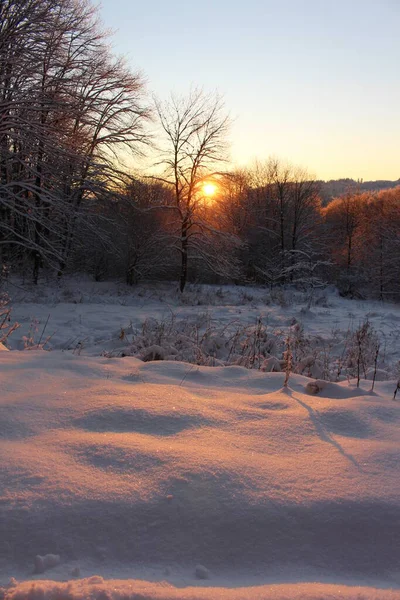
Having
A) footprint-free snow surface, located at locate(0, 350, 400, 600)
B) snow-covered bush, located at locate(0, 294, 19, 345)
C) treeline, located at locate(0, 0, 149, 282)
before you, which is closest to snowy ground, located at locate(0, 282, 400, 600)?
footprint-free snow surface, located at locate(0, 350, 400, 600)

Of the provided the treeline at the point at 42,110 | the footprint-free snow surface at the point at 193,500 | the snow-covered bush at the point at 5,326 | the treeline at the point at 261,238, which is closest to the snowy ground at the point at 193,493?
the footprint-free snow surface at the point at 193,500

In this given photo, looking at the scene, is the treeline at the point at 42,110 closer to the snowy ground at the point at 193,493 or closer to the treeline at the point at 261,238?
the treeline at the point at 261,238

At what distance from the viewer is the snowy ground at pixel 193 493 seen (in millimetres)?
1202

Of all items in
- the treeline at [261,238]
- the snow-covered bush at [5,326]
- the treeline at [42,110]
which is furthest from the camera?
the treeline at [261,238]

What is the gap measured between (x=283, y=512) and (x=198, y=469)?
37 cm

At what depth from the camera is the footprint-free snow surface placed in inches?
47.0

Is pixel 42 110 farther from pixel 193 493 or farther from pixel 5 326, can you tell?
pixel 193 493

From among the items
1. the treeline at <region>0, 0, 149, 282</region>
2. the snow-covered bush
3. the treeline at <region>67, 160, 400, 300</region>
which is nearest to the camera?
the snow-covered bush

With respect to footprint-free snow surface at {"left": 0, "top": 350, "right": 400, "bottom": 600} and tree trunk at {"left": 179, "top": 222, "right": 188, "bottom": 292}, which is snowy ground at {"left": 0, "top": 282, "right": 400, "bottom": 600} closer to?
footprint-free snow surface at {"left": 0, "top": 350, "right": 400, "bottom": 600}

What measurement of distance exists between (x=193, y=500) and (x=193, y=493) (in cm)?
3

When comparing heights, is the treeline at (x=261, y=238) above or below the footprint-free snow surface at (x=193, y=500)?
above

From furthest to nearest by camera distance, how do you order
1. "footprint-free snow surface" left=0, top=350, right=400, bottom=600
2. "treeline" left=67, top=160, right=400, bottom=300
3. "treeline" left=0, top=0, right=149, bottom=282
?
"treeline" left=67, top=160, right=400, bottom=300, "treeline" left=0, top=0, right=149, bottom=282, "footprint-free snow surface" left=0, top=350, right=400, bottom=600

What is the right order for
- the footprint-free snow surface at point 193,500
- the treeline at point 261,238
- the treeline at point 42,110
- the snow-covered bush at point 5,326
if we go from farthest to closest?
the treeline at point 261,238
the treeline at point 42,110
the snow-covered bush at point 5,326
the footprint-free snow surface at point 193,500

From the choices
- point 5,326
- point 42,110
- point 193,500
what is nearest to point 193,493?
point 193,500
